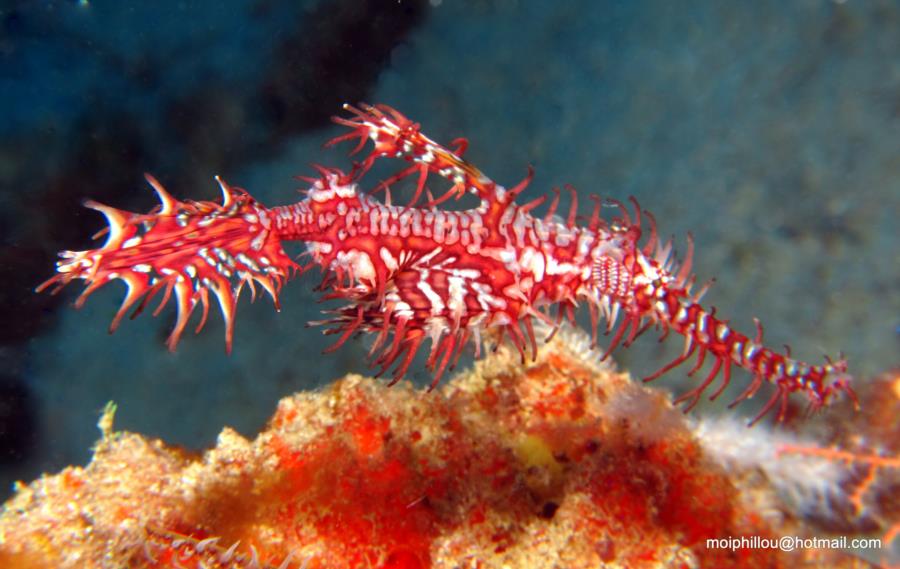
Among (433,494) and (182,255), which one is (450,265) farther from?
(433,494)

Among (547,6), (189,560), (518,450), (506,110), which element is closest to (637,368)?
(518,450)

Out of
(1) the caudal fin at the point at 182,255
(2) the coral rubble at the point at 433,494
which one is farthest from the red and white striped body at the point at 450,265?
(2) the coral rubble at the point at 433,494

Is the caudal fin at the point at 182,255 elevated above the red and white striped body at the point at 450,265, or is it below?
below

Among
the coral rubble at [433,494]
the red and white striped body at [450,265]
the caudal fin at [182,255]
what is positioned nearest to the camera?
the caudal fin at [182,255]

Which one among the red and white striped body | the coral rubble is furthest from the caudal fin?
the coral rubble

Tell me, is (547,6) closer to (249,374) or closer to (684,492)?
(684,492)

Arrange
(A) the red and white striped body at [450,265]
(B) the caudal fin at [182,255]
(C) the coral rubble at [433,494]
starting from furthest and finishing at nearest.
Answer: (C) the coral rubble at [433,494]
(A) the red and white striped body at [450,265]
(B) the caudal fin at [182,255]

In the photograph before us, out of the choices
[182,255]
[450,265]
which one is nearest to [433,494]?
[450,265]

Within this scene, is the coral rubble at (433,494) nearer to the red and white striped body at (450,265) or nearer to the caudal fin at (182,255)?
the red and white striped body at (450,265)

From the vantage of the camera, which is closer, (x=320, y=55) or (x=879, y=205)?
(x=879, y=205)
